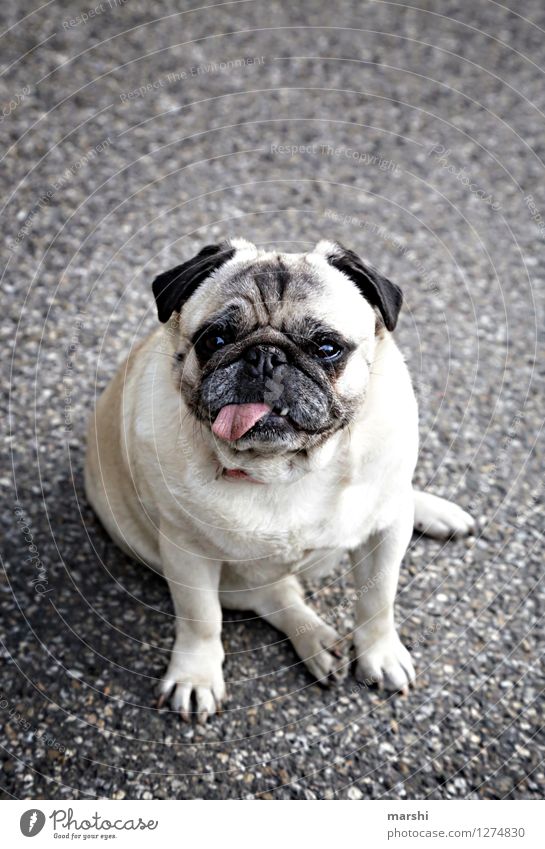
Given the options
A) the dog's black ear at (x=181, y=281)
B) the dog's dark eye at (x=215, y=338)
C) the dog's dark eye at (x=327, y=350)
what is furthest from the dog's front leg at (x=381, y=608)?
the dog's black ear at (x=181, y=281)

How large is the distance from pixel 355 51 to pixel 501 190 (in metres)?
1.67

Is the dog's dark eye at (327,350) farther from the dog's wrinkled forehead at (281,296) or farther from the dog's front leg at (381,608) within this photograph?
the dog's front leg at (381,608)

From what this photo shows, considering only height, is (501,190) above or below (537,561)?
above

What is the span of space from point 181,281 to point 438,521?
164 cm

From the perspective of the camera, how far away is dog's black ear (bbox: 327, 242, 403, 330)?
2.57m

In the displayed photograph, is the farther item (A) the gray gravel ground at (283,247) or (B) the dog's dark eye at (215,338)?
(A) the gray gravel ground at (283,247)

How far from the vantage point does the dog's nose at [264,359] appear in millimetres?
2457

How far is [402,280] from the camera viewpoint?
5.01m

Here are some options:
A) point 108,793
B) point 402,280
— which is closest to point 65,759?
point 108,793

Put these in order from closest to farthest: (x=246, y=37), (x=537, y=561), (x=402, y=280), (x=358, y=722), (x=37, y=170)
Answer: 1. (x=358, y=722)
2. (x=537, y=561)
3. (x=402, y=280)
4. (x=37, y=170)
5. (x=246, y=37)

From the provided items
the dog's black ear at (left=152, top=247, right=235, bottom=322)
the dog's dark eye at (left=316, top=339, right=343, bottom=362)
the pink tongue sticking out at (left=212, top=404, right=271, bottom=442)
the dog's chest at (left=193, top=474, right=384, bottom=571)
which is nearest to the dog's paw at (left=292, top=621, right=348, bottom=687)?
the dog's chest at (left=193, top=474, right=384, bottom=571)

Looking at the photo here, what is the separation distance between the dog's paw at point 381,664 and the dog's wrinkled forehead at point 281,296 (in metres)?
1.18

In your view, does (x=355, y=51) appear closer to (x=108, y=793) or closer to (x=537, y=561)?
(x=537, y=561)
